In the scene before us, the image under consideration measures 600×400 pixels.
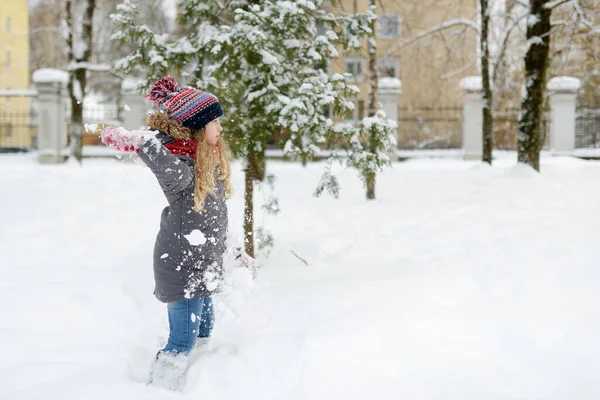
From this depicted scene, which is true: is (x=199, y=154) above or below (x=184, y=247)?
above

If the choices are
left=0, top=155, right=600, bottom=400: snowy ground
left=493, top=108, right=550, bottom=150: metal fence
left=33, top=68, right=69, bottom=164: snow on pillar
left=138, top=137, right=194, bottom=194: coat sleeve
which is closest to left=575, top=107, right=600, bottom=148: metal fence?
left=493, top=108, right=550, bottom=150: metal fence

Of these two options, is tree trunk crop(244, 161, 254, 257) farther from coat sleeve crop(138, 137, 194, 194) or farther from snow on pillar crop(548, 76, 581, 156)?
snow on pillar crop(548, 76, 581, 156)

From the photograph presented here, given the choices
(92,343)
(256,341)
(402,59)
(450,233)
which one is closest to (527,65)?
(450,233)

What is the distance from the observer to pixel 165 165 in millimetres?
2910

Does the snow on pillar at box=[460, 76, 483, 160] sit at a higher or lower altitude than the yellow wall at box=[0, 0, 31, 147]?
lower

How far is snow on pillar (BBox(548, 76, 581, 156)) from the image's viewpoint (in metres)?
15.1

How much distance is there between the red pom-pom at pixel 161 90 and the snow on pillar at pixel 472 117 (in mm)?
13181

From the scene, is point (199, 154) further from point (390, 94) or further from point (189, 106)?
point (390, 94)

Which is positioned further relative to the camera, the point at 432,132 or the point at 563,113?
the point at 432,132

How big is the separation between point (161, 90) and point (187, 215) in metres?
0.77

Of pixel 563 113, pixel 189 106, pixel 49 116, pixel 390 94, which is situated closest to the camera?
pixel 189 106

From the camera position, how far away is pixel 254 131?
17.2 ft

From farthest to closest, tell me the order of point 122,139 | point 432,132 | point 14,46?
1. point 14,46
2. point 432,132
3. point 122,139

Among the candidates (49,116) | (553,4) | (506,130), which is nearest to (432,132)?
(506,130)
